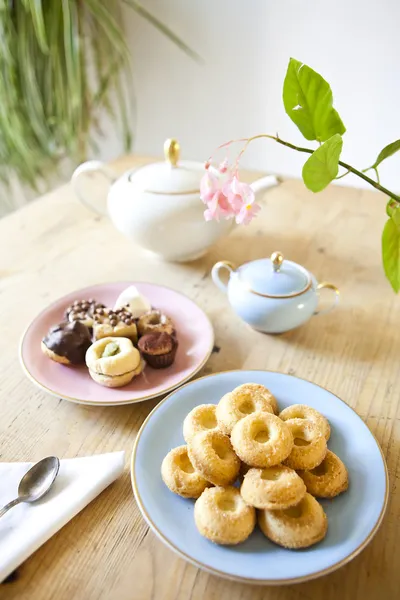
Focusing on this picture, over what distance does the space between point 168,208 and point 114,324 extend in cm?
27

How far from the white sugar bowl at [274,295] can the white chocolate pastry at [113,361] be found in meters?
0.20

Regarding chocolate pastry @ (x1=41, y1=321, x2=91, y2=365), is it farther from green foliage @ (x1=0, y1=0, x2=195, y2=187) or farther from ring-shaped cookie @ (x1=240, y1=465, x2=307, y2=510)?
green foliage @ (x1=0, y1=0, x2=195, y2=187)

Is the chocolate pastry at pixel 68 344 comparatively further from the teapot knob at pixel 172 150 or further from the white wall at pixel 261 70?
the white wall at pixel 261 70

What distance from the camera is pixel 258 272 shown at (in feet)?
2.78

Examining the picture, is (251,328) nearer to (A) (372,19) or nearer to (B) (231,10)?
(A) (372,19)

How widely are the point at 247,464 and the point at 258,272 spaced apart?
368 mm

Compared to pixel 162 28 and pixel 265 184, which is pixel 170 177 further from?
pixel 162 28

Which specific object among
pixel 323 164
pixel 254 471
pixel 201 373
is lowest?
pixel 201 373

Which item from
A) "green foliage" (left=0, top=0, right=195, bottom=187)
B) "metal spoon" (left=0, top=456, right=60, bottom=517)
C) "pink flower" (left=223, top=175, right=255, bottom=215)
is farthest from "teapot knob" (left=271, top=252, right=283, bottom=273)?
"green foliage" (left=0, top=0, right=195, bottom=187)

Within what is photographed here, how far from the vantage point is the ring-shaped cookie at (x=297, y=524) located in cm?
51

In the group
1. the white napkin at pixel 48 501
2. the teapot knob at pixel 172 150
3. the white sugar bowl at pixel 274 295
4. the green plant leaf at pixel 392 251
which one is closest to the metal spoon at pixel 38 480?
the white napkin at pixel 48 501

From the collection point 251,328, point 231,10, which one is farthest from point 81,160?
point 251,328

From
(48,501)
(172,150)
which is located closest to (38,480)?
(48,501)

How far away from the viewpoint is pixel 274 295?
2.67 feet
